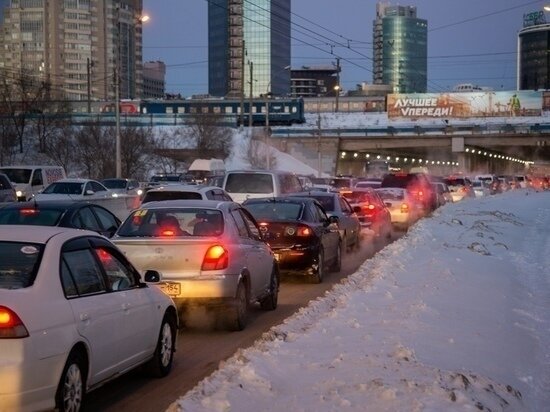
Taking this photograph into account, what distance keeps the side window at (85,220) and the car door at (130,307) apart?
5.84 meters

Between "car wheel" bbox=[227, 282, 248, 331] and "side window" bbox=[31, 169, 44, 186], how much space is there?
88.2ft

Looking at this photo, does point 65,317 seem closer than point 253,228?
Yes

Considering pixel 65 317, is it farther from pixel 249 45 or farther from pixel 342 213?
pixel 249 45

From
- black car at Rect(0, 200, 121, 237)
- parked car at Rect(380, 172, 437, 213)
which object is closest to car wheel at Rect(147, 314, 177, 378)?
black car at Rect(0, 200, 121, 237)

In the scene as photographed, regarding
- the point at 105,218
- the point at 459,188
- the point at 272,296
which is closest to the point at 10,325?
the point at 272,296

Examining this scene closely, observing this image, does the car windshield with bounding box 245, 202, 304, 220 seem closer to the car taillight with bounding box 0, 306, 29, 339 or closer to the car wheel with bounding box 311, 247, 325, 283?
the car wheel with bounding box 311, 247, 325, 283

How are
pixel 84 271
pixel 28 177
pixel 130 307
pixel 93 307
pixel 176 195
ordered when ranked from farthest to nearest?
pixel 28 177
pixel 176 195
pixel 130 307
pixel 84 271
pixel 93 307

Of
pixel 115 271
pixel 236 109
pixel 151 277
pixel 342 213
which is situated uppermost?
pixel 236 109

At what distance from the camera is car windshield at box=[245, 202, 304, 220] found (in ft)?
55.9

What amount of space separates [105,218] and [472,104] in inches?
3340

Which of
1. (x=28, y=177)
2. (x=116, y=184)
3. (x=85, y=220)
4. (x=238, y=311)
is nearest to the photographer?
(x=238, y=311)

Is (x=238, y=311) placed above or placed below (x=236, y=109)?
below

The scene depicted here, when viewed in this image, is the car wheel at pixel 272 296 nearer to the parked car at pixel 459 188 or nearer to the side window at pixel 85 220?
the side window at pixel 85 220

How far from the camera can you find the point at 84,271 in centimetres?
729
